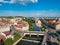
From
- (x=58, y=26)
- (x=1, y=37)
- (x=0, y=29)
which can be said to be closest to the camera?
(x=1, y=37)

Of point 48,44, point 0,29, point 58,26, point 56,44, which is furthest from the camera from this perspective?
point 58,26

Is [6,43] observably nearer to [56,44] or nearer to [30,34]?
[56,44]

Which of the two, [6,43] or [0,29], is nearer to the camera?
[6,43]

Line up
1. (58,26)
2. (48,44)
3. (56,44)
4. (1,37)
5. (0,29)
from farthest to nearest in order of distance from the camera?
(58,26) < (0,29) < (1,37) < (48,44) < (56,44)

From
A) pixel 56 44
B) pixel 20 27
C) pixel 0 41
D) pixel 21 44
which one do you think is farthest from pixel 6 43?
pixel 20 27

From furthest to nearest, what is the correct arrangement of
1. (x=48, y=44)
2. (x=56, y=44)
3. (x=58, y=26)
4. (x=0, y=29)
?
(x=58, y=26) < (x=0, y=29) < (x=48, y=44) < (x=56, y=44)

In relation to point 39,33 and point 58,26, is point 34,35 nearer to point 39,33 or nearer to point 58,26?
point 39,33

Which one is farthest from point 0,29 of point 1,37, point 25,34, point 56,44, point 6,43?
point 56,44

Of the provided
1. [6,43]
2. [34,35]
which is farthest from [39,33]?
[6,43]

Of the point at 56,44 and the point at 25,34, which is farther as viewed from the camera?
the point at 25,34
